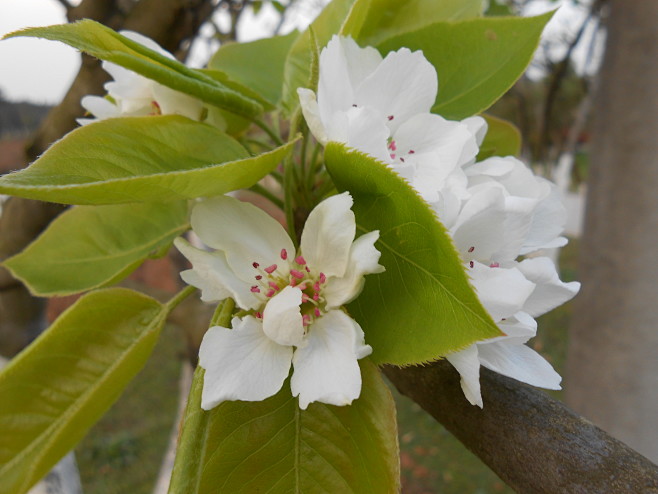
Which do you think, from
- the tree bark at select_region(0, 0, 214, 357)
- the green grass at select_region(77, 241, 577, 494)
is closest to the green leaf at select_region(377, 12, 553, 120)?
the tree bark at select_region(0, 0, 214, 357)

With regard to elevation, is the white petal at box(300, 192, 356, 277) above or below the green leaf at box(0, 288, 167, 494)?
above

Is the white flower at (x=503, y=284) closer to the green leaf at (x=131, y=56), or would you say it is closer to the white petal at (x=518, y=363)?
the white petal at (x=518, y=363)

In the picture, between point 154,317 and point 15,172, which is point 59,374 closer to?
point 154,317

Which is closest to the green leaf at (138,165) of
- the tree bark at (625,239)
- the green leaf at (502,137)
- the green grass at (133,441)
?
the green leaf at (502,137)

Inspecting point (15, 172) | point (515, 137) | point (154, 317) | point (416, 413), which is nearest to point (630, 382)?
point (515, 137)

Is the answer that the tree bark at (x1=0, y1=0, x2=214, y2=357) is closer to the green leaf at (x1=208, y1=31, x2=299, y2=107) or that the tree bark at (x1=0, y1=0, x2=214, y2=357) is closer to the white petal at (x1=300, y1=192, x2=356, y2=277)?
the green leaf at (x1=208, y1=31, x2=299, y2=107)

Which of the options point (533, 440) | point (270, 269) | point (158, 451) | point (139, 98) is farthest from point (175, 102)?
point (158, 451)
